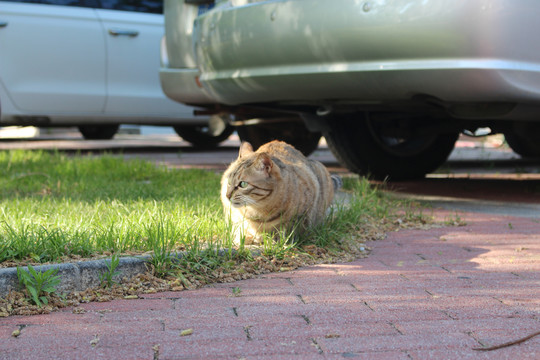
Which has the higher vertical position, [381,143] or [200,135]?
[381,143]

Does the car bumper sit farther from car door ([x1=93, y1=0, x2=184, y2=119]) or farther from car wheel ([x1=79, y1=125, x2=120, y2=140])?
car wheel ([x1=79, y1=125, x2=120, y2=140])

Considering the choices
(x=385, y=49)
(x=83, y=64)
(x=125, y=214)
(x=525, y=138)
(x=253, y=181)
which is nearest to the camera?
(x=253, y=181)

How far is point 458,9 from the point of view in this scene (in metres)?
3.96

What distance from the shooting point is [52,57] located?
783cm

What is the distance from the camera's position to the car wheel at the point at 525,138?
5281 mm

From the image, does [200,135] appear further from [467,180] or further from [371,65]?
[371,65]

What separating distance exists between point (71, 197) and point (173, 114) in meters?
4.11

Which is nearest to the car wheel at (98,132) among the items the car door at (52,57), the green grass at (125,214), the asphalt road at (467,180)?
the asphalt road at (467,180)

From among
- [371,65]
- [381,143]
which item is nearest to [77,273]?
[371,65]

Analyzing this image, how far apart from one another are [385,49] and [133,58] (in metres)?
4.78

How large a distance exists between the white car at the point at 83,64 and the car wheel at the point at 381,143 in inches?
76.8

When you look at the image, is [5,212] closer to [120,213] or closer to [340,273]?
[120,213]

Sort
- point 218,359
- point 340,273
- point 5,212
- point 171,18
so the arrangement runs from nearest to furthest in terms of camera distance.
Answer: point 218,359 → point 340,273 → point 5,212 → point 171,18

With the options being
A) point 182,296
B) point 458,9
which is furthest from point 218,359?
point 458,9
